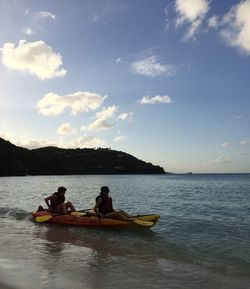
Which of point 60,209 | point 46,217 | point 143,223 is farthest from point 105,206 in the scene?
point 46,217

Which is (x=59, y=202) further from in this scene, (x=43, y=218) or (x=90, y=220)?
(x=90, y=220)

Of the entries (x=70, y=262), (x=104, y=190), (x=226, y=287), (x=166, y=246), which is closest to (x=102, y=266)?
(x=70, y=262)

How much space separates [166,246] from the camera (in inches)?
559

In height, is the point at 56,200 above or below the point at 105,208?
above

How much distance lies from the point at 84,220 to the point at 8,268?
881cm

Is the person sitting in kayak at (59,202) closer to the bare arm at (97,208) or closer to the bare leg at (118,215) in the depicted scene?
the bare arm at (97,208)

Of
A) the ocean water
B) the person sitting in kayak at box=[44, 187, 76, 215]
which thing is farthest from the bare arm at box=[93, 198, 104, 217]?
the person sitting in kayak at box=[44, 187, 76, 215]

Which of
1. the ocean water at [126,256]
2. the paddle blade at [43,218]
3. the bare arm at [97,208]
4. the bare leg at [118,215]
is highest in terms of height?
the bare arm at [97,208]

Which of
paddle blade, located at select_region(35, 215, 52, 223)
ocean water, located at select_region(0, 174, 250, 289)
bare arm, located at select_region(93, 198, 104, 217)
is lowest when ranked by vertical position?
ocean water, located at select_region(0, 174, 250, 289)

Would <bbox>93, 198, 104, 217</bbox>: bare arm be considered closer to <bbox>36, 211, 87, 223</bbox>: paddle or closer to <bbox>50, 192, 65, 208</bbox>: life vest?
<bbox>36, 211, 87, 223</bbox>: paddle

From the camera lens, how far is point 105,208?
1805 cm

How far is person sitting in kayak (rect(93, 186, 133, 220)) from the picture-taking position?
57.8ft

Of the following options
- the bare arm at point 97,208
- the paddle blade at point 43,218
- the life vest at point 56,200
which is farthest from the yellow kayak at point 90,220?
the life vest at point 56,200

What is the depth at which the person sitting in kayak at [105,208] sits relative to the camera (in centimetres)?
1762
